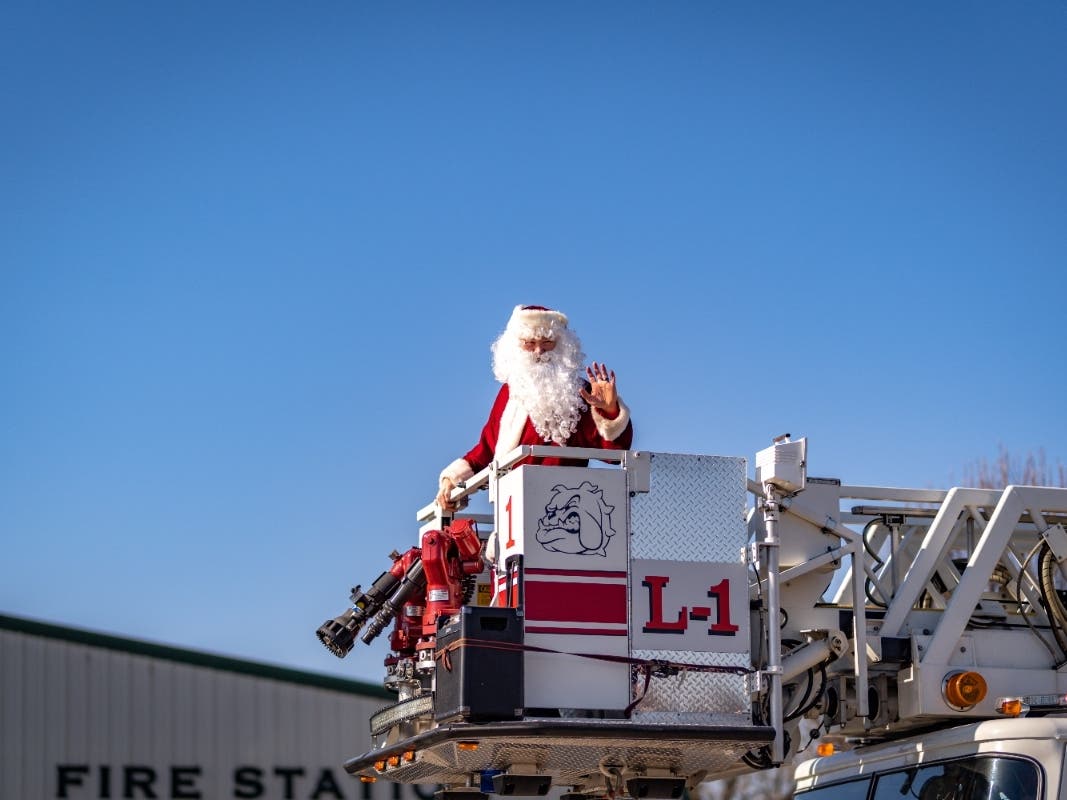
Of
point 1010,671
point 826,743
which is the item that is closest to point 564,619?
point 826,743

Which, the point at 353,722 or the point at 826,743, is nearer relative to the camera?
the point at 826,743

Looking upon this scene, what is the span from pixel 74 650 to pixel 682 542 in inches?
564

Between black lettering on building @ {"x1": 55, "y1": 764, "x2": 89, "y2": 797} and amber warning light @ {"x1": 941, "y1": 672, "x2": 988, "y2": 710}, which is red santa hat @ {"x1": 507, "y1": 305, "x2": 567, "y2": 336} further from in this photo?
black lettering on building @ {"x1": 55, "y1": 764, "x2": 89, "y2": 797}

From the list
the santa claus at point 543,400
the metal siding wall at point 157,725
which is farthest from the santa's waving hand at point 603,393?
the metal siding wall at point 157,725

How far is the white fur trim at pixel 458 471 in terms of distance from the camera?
9.06m

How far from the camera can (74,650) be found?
2059cm

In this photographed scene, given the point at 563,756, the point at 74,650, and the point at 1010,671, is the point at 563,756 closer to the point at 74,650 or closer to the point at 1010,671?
the point at 1010,671

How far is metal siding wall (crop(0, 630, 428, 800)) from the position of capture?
790 inches

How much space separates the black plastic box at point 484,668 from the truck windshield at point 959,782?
1.97m

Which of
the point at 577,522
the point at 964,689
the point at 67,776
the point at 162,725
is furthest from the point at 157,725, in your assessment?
the point at 964,689

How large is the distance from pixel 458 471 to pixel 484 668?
69.5 inches

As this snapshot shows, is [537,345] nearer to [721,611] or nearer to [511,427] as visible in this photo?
[511,427]

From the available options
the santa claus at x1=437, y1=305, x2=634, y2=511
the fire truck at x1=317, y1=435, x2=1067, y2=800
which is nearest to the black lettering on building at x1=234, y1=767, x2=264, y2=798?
the fire truck at x1=317, y1=435, x2=1067, y2=800

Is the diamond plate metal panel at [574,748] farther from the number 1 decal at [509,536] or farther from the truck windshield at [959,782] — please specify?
the number 1 decal at [509,536]
